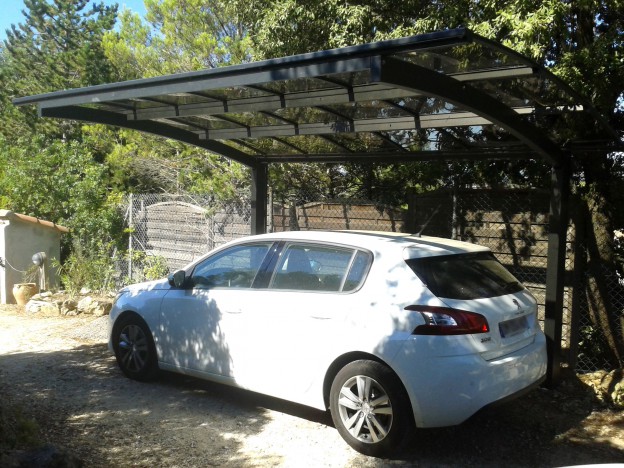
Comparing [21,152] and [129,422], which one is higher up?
[21,152]

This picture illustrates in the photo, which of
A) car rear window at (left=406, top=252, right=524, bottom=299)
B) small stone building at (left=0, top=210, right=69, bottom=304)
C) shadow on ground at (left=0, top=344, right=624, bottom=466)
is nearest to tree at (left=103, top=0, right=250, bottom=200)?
small stone building at (left=0, top=210, right=69, bottom=304)

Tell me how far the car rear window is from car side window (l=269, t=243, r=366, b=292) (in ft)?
2.03

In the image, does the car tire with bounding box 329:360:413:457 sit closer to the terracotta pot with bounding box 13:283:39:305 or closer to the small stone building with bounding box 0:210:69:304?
the terracotta pot with bounding box 13:283:39:305

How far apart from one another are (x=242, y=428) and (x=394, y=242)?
2.07 meters

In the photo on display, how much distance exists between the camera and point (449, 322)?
188 inches

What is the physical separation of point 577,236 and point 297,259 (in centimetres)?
321

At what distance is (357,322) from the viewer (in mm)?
5078

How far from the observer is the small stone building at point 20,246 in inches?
472

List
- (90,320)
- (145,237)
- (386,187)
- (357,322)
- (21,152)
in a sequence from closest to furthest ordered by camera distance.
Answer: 1. (357,322)
2. (386,187)
3. (90,320)
4. (145,237)
5. (21,152)

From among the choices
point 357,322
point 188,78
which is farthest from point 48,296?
point 357,322

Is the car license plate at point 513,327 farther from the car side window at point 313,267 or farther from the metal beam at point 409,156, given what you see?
the metal beam at point 409,156

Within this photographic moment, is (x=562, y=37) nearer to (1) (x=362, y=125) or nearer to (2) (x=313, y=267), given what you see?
(1) (x=362, y=125)

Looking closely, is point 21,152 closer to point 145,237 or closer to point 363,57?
point 145,237

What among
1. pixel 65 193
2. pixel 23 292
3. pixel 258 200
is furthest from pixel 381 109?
pixel 65 193
